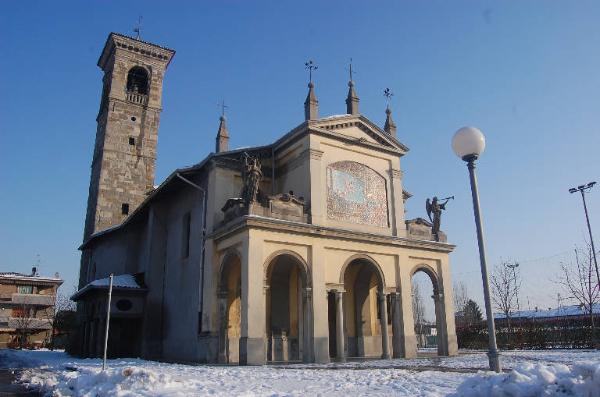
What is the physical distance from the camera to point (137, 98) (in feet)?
134

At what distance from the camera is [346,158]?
81.7ft

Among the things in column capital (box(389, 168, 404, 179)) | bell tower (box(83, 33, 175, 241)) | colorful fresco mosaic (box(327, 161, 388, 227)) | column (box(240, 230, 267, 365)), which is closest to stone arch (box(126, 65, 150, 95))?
bell tower (box(83, 33, 175, 241))

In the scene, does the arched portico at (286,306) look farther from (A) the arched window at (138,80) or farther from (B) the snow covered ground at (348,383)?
(A) the arched window at (138,80)

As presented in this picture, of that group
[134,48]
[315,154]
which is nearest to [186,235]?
[315,154]

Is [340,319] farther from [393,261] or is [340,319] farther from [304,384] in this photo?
[304,384]

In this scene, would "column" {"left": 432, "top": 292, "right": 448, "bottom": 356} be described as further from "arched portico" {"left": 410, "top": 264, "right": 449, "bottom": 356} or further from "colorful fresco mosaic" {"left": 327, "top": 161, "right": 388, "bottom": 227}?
"colorful fresco mosaic" {"left": 327, "top": 161, "right": 388, "bottom": 227}

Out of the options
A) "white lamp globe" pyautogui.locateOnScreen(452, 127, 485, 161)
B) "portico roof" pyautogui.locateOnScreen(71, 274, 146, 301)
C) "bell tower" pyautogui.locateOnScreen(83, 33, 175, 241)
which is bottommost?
"portico roof" pyautogui.locateOnScreen(71, 274, 146, 301)

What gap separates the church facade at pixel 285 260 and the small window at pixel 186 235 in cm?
8

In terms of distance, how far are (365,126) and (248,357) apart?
1353 centimetres

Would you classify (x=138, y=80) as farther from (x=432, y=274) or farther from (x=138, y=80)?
(x=432, y=274)

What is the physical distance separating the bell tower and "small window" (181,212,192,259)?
12872 millimetres

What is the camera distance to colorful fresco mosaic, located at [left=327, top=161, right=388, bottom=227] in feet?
78.0

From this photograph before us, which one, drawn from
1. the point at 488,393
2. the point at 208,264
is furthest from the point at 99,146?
the point at 488,393

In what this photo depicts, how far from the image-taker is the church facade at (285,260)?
69.3ft
